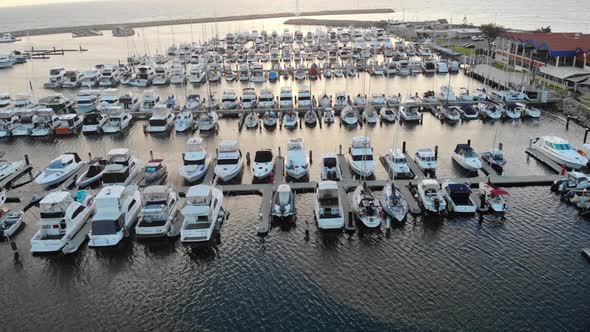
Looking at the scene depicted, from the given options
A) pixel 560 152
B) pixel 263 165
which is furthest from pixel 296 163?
pixel 560 152

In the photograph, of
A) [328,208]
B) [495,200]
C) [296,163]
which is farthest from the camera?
[296,163]

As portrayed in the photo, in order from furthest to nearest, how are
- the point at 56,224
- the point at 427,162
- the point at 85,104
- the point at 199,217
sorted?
the point at 85,104 < the point at 427,162 < the point at 199,217 < the point at 56,224

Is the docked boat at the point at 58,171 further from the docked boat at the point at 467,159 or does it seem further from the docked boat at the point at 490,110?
the docked boat at the point at 490,110

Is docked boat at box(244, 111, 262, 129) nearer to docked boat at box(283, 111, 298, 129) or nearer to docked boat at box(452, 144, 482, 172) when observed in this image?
docked boat at box(283, 111, 298, 129)

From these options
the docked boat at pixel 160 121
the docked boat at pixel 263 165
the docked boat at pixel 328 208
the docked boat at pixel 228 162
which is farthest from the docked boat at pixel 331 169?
the docked boat at pixel 160 121

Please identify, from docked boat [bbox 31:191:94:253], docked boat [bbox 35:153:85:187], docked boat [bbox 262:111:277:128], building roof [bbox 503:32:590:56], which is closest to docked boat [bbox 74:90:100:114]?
docked boat [bbox 35:153:85:187]

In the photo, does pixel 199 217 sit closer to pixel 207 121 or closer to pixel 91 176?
pixel 91 176
